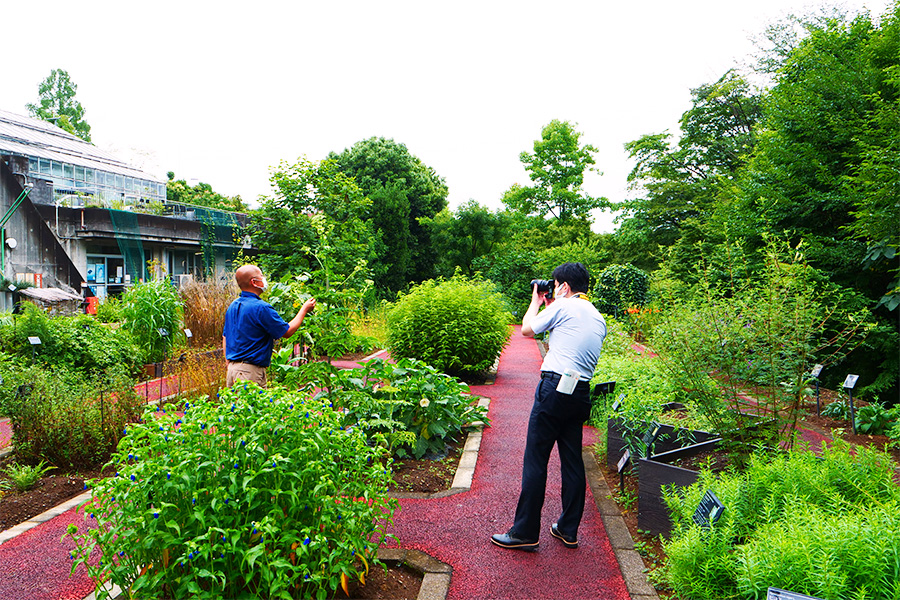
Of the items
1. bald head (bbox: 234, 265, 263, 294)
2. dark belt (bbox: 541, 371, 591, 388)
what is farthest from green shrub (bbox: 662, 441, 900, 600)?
bald head (bbox: 234, 265, 263, 294)

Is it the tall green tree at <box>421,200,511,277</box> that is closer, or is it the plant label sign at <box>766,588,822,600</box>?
the plant label sign at <box>766,588,822,600</box>

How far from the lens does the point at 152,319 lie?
1027 cm

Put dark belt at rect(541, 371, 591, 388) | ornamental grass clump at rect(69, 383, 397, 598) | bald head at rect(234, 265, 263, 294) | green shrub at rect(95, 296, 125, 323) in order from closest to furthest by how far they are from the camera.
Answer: ornamental grass clump at rect(69, 383, 397, 598)
dark belt at rect(541, 371, 591, 388)
bald head at rect(234, 265, 263, 294)
green shrub at rect(95, 296, 125, 323)

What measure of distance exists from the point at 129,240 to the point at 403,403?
20.3 m

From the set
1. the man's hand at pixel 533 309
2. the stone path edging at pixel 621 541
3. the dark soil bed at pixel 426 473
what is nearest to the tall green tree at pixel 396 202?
the dark soil bed at pixel 426 473

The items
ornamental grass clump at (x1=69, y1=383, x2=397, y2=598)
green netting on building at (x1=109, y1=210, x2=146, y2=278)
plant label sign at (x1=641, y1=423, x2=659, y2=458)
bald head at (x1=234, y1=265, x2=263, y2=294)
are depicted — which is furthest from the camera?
green netting on building at (x1=109, y1=210, x2=146, y2=278)

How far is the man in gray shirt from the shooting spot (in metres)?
3.84

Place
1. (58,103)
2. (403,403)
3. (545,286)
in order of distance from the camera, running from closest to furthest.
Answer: (545,286) < (403,403) < (58,103)

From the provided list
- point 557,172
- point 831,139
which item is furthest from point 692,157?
point 831,139

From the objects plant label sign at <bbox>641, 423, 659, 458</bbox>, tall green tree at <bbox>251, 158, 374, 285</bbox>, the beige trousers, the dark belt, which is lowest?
plant label sign at <bbox>641, 423, 659, 458</bbox>

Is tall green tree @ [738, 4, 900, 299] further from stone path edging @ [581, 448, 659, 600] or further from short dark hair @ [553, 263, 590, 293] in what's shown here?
short dark hair @ [553, 263, 590, 293]

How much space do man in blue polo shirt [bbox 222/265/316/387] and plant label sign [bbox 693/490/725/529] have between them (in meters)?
3.39

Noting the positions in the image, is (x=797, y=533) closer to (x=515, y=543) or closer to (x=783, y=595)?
(x=783, y=595)

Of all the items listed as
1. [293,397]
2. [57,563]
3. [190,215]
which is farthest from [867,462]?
[190,215]
